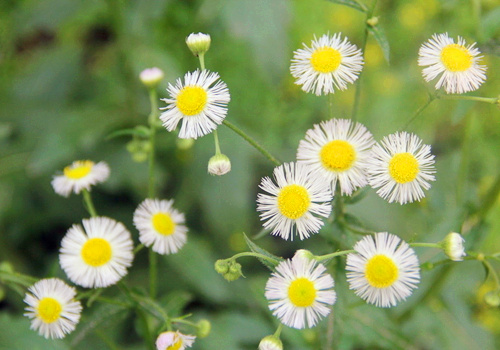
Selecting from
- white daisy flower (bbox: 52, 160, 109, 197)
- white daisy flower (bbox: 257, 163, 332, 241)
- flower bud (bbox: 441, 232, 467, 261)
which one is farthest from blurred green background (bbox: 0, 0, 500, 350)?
white daisy flower (bbox: 52, 160, 109, 197)

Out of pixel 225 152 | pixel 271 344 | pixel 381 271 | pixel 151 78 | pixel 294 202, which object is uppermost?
pixel 225 152

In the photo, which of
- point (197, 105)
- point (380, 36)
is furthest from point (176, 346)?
point (380, 36)

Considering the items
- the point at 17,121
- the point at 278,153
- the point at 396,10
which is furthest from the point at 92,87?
the point at 396,10

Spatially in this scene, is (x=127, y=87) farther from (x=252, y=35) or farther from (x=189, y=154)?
(x=252, y=35)

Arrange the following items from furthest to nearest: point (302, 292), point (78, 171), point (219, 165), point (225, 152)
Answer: point (225, 152) < point (78, 171) < point (219, 165) < point (302, 292)

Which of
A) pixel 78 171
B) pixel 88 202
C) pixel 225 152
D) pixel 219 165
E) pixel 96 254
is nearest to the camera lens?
pixel 219 165

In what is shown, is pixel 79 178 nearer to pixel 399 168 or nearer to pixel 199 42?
pixel 199 42

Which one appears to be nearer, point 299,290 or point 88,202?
point 299,290
